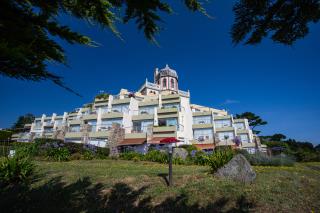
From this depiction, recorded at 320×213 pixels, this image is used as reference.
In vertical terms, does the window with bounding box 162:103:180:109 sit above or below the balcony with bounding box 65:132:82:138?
above

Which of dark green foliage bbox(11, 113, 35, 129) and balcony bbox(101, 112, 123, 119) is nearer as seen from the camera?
balcony bbox(101, 112, 123, 119)

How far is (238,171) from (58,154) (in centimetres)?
1776

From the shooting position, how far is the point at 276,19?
2.82 meters

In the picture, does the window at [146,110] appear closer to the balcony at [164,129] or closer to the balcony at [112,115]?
the balcony at [112,115]

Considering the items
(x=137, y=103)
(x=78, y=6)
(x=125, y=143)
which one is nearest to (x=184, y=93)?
(x=137, y=103)

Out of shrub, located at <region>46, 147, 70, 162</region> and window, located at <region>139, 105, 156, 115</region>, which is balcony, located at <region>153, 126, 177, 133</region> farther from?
shrub, located at <region>46, 147, 70, 162</region>

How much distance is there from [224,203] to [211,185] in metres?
1.52

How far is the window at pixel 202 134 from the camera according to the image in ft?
155

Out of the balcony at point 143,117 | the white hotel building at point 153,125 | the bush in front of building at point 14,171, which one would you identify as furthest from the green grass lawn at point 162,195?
the balcony at point 143,117

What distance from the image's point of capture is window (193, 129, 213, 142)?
47.2 meters

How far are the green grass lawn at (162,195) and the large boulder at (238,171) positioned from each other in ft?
1.42

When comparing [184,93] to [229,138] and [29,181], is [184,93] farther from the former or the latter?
[29,181]

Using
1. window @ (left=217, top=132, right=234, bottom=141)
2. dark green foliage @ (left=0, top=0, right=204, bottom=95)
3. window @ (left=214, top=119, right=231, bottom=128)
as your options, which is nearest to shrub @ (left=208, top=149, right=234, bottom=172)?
dark green foliage @ (left=0, top=0, right=204, bottom=95)

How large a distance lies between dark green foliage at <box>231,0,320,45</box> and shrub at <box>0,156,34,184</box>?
11.3m
